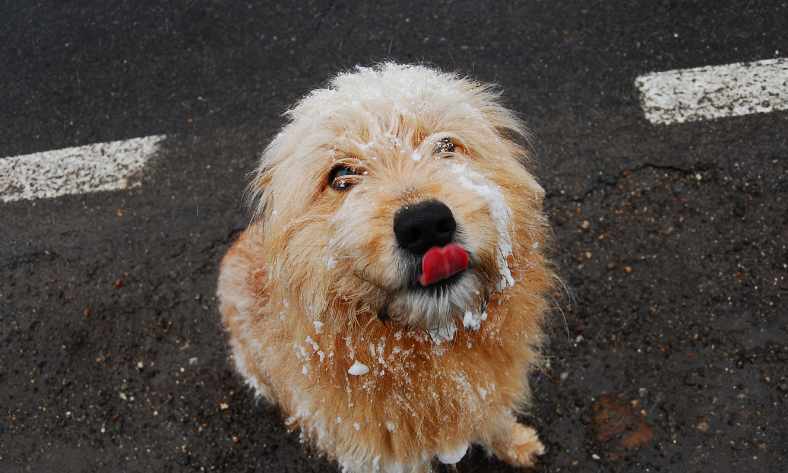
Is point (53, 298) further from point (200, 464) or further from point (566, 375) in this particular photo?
point (566, 375)

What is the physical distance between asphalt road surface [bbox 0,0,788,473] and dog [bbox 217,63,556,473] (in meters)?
0.79

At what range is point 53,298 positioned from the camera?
339cm

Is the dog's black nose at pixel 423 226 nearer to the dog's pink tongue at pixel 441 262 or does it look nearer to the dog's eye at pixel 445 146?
the dog's pink tongue at pixel 441 262

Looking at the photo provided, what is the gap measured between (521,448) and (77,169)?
345cm

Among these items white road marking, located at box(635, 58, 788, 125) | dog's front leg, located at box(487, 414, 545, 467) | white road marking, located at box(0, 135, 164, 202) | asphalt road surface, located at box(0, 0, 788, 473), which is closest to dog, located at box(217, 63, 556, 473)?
dog's front leg, located at box(487, 414, 545, 467)

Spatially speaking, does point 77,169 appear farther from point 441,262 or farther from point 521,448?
point 521,448

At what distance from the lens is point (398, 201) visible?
157 cm

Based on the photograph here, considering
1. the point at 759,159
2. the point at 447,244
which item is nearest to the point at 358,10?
the point at 759,159

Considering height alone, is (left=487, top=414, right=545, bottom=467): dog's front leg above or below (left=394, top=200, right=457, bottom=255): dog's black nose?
below

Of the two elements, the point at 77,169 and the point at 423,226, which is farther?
the point at 77,169

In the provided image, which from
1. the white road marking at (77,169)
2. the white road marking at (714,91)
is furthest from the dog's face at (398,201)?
the white road marking at (77,169)

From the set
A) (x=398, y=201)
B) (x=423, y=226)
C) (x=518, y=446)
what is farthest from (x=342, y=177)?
(x=518, y=446)

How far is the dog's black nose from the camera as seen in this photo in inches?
58.9

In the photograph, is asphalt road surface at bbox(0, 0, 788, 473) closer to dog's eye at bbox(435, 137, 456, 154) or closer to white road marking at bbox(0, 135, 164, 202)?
white road marking at bbox(0, 135, 164, 202)
